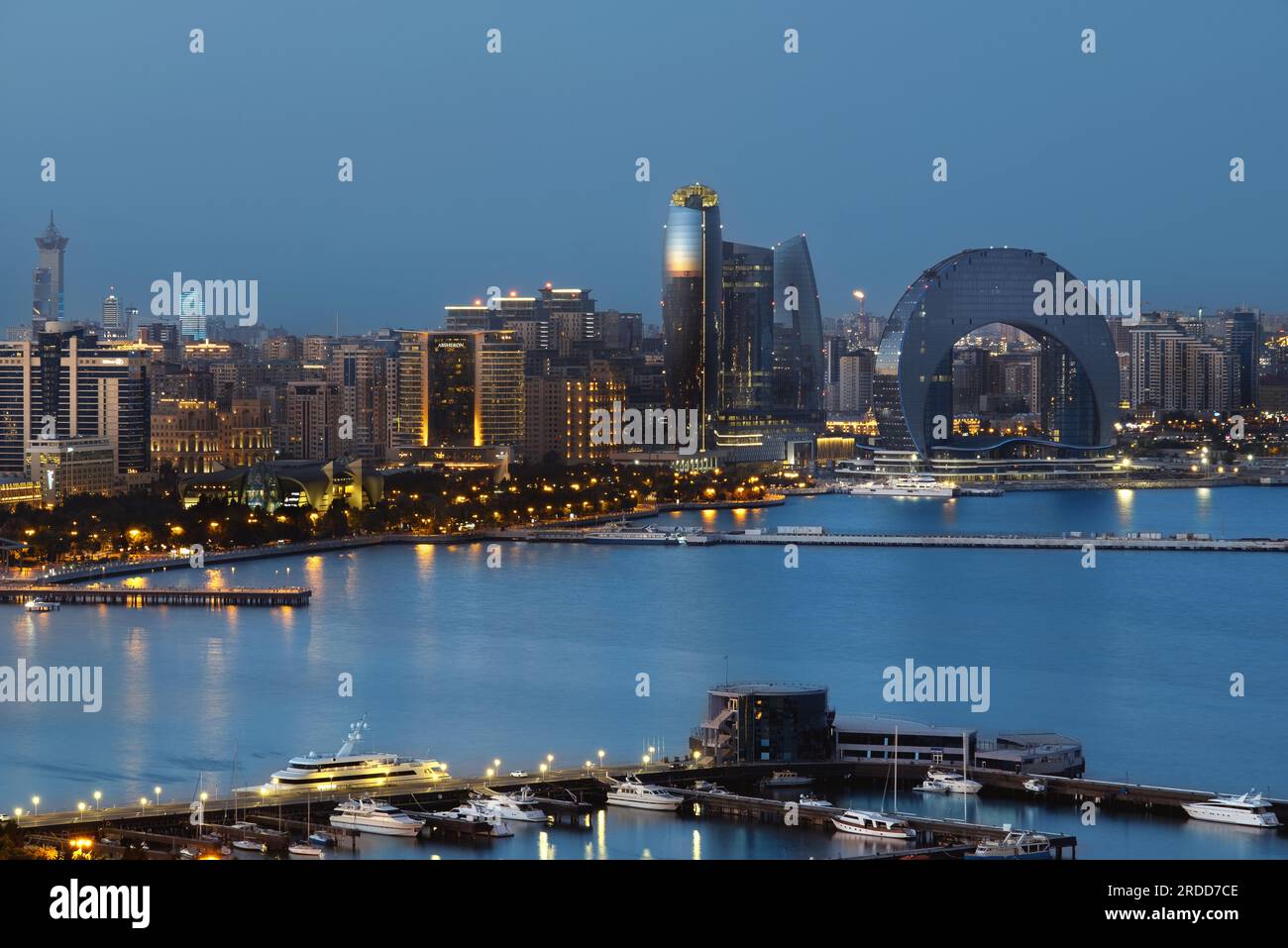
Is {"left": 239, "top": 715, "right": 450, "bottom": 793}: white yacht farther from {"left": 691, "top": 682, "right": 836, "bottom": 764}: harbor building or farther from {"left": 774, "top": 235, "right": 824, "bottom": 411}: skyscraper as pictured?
{"left": 774, "top": 235, "right": 824, "bottom": 411}: skyscraper

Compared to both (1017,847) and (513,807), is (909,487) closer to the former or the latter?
(513,807)

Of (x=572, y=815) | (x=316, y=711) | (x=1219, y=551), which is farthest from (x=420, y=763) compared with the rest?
(x=1219, y=551)

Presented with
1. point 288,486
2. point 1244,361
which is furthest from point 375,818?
point 1244,361

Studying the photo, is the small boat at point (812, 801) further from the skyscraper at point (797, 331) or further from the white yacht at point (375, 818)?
the skyscraper at point (797, 331)

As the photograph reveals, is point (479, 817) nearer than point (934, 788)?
Yes

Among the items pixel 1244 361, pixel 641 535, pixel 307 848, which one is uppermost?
pixel 1244 361

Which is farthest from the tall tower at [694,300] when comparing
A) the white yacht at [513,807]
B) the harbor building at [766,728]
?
the white yacht at [513,807]
